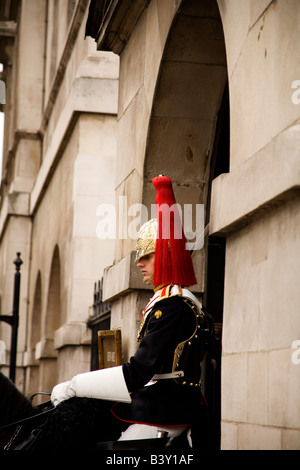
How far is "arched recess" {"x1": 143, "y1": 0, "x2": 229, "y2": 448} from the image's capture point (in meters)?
6.68

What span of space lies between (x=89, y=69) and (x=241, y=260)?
8343 mm

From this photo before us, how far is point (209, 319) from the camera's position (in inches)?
205

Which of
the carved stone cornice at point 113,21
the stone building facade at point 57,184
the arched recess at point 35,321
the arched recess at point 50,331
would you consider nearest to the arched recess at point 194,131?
→ the carved stone cornice at point 113,21

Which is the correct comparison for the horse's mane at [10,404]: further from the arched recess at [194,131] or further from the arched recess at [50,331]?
the arched recess at [50,331]

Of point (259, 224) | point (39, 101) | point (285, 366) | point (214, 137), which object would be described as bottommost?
point (285, 366)

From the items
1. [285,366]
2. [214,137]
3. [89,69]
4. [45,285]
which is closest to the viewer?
[285,366]

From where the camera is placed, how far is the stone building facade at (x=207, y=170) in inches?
154

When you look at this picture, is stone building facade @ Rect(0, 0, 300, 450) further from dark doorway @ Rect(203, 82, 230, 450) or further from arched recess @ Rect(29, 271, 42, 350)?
arched recess @ Rect(29, 271, 42, 350)

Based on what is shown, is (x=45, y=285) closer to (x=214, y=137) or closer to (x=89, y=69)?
(x=89, y=69)

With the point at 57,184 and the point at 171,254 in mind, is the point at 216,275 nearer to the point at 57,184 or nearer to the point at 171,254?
the point at 171,254

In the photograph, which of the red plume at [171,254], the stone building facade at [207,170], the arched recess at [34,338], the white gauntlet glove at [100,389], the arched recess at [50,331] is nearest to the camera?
the stone building facade at [207,170]

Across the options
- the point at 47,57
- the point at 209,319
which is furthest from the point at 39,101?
the point at 209,319

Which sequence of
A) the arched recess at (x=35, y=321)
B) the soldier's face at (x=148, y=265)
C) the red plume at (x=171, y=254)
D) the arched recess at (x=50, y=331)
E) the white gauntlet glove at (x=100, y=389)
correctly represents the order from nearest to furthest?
the white gauntlet glove at (x=100, y=389) → the red plume at (x=171, y=254) → the soldier's face at (x=148, y=265) → the arched recess at (x=50, y=331) → the arched recess at (x=35, y=321)

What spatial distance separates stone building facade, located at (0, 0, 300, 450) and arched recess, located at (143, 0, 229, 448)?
0.01 m
